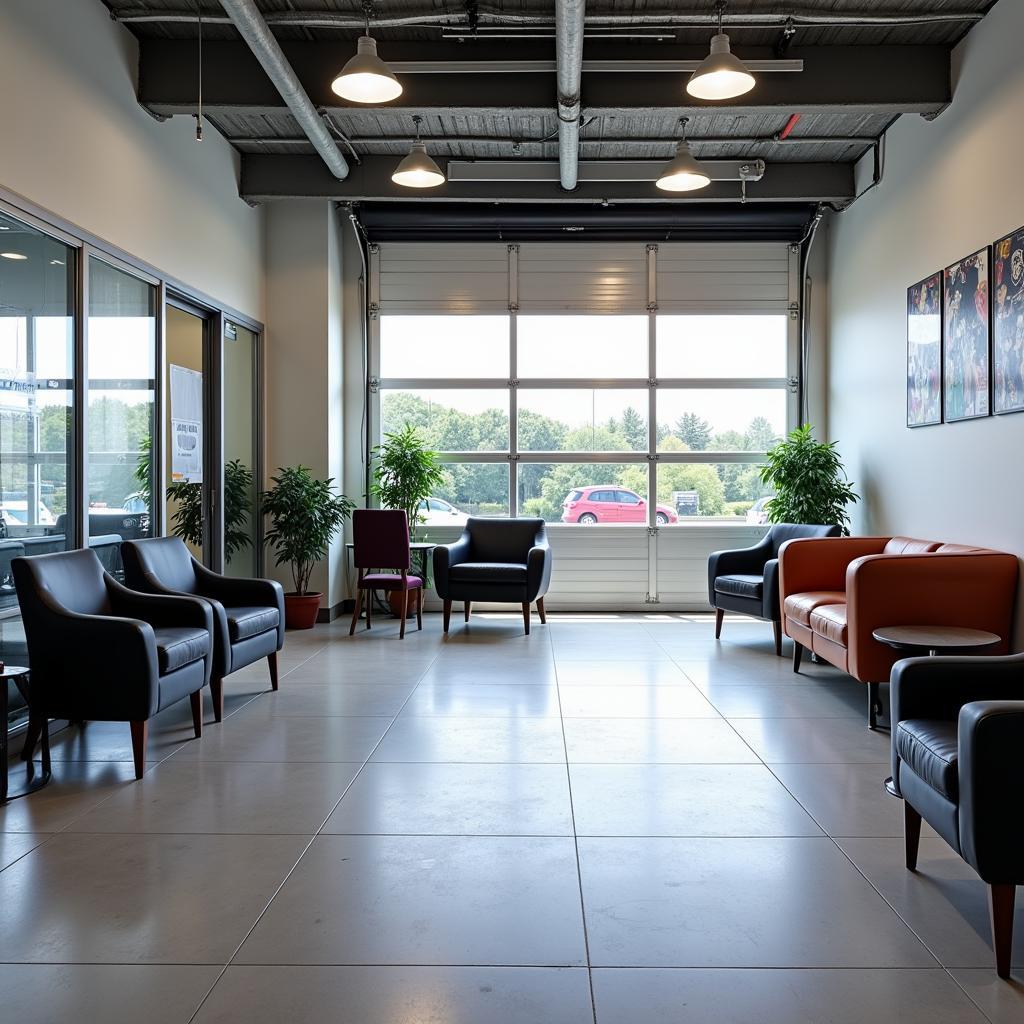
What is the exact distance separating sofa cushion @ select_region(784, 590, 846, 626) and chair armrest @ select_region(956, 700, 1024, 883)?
3.31 m

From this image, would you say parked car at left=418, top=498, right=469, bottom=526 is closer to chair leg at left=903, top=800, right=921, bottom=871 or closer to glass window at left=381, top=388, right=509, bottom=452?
glass window at left=381, top=388, right=509, bottom=452

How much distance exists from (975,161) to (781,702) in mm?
3446

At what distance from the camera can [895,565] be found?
472cm

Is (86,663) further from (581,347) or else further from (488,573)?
(581,347)

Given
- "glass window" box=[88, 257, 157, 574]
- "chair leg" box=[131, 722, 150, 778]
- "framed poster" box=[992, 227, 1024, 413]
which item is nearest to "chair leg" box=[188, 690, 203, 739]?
"chair leg" box=[131, 722, 150, 778]

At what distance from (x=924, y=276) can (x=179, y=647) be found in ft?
17.5

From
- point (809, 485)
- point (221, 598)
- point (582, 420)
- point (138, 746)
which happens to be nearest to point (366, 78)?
point (221, 598)

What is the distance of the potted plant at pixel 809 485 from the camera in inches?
297

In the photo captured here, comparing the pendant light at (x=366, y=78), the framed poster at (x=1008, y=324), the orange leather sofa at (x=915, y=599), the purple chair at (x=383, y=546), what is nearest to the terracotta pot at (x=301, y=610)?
the purple chair at (x=383, y=546)

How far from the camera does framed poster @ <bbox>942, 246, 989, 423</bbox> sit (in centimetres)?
522

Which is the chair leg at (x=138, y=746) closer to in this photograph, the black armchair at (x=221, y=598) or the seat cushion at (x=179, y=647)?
the seat cushion at (x=179, y=647)

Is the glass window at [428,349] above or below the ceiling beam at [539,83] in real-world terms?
below

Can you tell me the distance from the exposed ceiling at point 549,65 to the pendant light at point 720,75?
0.71 m

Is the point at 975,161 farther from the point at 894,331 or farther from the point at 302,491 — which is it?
the point at 302,491
